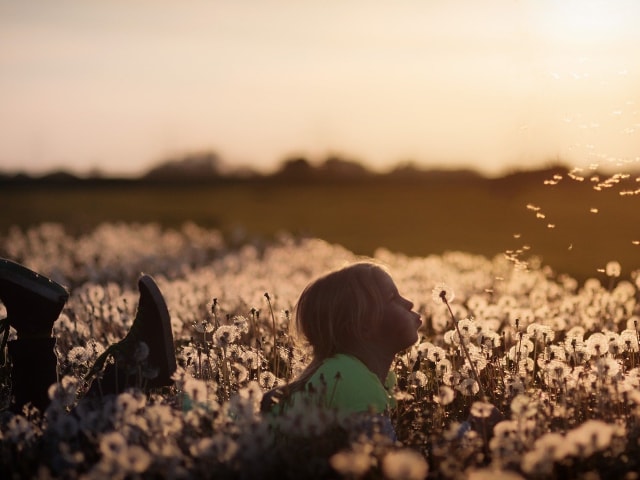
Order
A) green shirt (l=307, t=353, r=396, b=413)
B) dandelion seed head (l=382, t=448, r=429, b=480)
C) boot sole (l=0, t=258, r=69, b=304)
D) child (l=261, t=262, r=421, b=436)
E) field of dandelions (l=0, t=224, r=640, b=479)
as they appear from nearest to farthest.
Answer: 1. dandelion seed head (l=382, t=448, r=429, b=480)
2. field of dandelions (l=0, t=224, r=640, b=479)
3. green shirt (l=307, t=353, r=396, b=413)
4. child (l=261, t=262, r=421, b=436)
5. boot sole (l=0, t=258, r=69, b=304)

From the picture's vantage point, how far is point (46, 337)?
638cm

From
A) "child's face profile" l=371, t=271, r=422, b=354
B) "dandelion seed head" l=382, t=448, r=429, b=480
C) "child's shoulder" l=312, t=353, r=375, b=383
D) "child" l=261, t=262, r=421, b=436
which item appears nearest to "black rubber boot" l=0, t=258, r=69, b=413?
"child" l=261, t=262, r=421, b=436

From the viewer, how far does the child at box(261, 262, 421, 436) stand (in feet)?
18.7

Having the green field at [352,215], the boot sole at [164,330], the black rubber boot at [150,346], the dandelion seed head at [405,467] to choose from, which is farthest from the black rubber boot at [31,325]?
the green field at [352,215]

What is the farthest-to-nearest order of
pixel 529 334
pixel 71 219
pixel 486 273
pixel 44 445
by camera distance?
pixel 71 219, pixel 486 273, pixel 529 334, pixel 44 445

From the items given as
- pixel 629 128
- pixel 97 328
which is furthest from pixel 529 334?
pixel 97 328

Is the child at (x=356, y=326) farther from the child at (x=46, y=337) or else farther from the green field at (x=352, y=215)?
the green field at (x=352, y=215)

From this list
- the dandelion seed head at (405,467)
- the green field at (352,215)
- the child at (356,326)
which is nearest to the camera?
the dandelion seed head at (405,467)

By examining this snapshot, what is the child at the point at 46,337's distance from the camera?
244 inches

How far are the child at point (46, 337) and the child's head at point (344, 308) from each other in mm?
858

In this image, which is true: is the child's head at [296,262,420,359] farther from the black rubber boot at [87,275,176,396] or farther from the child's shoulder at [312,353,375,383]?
the black rubber boot at [87,275,176,396]

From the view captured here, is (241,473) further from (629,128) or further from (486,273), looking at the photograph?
(486,273)

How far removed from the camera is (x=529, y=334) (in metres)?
7.13

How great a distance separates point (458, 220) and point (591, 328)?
35.7m
